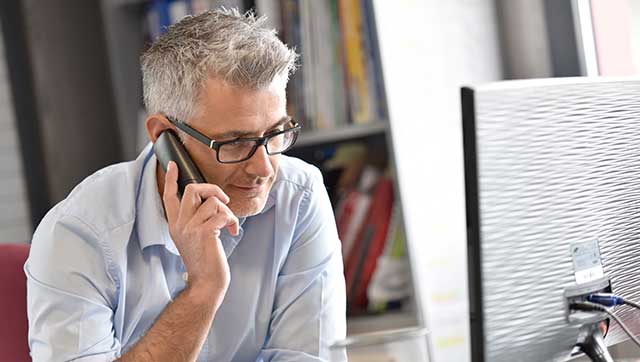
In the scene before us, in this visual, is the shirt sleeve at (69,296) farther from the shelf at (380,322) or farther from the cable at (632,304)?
the shelf at (380,322)

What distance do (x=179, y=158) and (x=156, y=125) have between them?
0.27 ft

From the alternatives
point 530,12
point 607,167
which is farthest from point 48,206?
point 607,167

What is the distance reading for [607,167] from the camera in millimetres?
1150

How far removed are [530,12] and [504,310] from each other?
1.75 meters

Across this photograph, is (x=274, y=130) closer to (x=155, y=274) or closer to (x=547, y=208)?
(x=155, y=274)

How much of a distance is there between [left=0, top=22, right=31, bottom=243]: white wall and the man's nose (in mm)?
1834

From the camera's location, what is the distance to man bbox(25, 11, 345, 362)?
148 centimetres

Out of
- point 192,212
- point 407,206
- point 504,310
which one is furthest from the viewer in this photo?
point 407,206

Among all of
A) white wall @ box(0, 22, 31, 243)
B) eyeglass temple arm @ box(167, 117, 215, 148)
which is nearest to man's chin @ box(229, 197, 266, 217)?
eyeglass temple arm @ box(167, 117, 215, 148)

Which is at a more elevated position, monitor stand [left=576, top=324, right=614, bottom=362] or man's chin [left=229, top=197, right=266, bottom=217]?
man's chin [left=229, top=197, right=266, bottom=217]

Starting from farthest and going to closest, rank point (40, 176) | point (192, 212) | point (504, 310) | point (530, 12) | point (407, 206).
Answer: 1. point (40, 176)
2. point (530, 12)
3. point (407, 206)
4. point (192, 212)
5. point (504, 310)

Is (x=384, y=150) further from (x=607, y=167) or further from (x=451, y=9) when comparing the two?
(x=607, y=167)

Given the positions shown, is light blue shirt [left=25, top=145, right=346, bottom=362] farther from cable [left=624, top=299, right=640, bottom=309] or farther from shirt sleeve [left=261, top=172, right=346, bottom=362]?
cable [left=624, top=299, right=640, bottom=309]

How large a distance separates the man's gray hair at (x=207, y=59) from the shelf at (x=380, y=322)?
3.46ft
